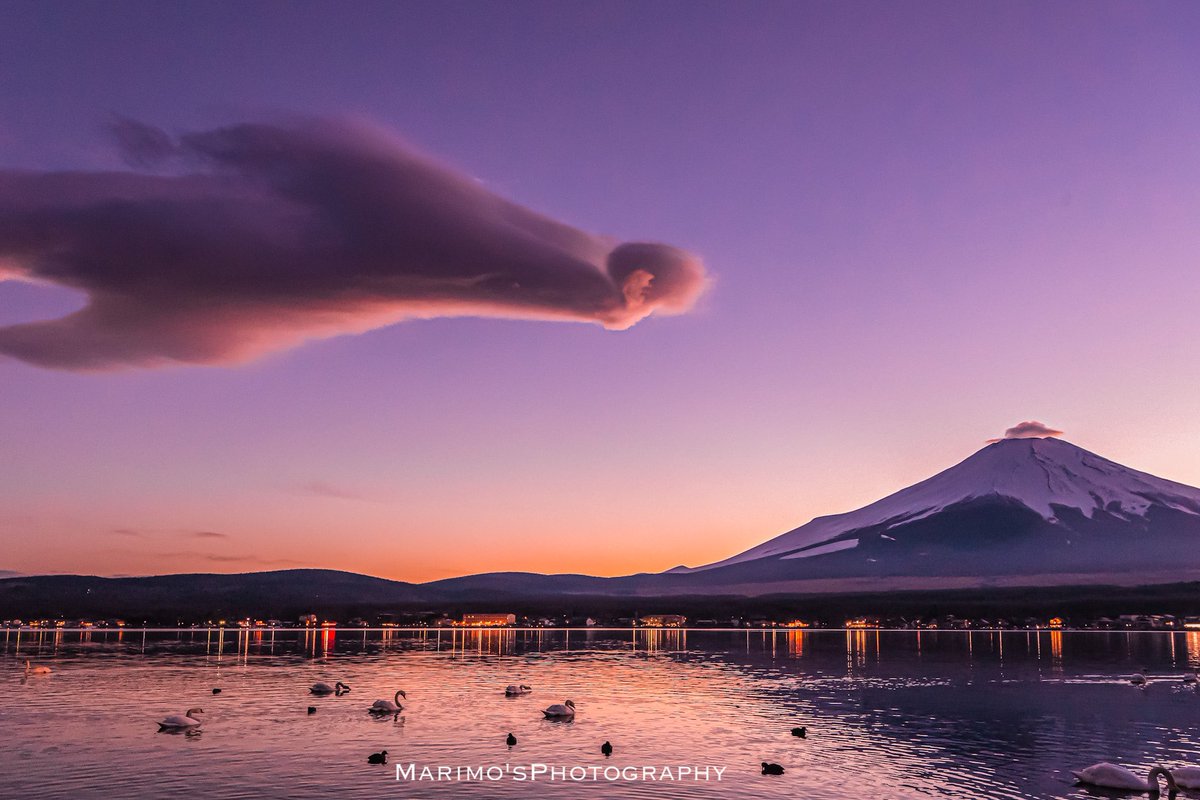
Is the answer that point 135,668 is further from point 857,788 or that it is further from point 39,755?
point 857,788

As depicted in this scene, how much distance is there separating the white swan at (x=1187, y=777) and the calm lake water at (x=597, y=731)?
1.69 ft

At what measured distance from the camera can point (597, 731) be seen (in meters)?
47.7

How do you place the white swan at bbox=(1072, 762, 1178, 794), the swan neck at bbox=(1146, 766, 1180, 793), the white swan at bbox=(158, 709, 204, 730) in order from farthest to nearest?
the white swan at bbox=(158, 709, 204, 730)
the swan neck at bbox=(1146, 766, 1180, 793)
the white swan at bbox=(1072, 762, 1178, 794)

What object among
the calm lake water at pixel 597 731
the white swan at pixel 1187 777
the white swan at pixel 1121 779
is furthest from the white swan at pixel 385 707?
the white swan at pixel 1187 777

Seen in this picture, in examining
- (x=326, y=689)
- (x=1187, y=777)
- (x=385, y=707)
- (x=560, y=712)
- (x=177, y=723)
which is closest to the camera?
(x=1187, y=777)

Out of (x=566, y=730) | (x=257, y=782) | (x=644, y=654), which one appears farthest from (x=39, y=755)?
(x=644, y=654)

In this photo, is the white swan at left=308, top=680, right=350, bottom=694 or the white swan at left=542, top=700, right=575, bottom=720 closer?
the white swan at left=542, top=700, right=575, bottom=720

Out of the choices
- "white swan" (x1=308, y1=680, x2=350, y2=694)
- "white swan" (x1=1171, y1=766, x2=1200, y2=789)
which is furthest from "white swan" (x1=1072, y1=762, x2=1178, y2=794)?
"white swan" (x1=308, y1=680, x2=350, y2=694)

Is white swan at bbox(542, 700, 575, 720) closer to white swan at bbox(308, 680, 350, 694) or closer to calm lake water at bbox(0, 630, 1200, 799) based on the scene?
calm lake water at bbox(0, 630, 1200, 799)

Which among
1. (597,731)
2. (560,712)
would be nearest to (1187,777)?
(597,731)

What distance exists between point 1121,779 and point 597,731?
22771mm

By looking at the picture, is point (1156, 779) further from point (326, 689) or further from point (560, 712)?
point (326, 689)

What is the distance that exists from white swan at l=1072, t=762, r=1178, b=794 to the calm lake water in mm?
847

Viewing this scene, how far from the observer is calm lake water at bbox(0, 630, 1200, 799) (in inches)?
1357
